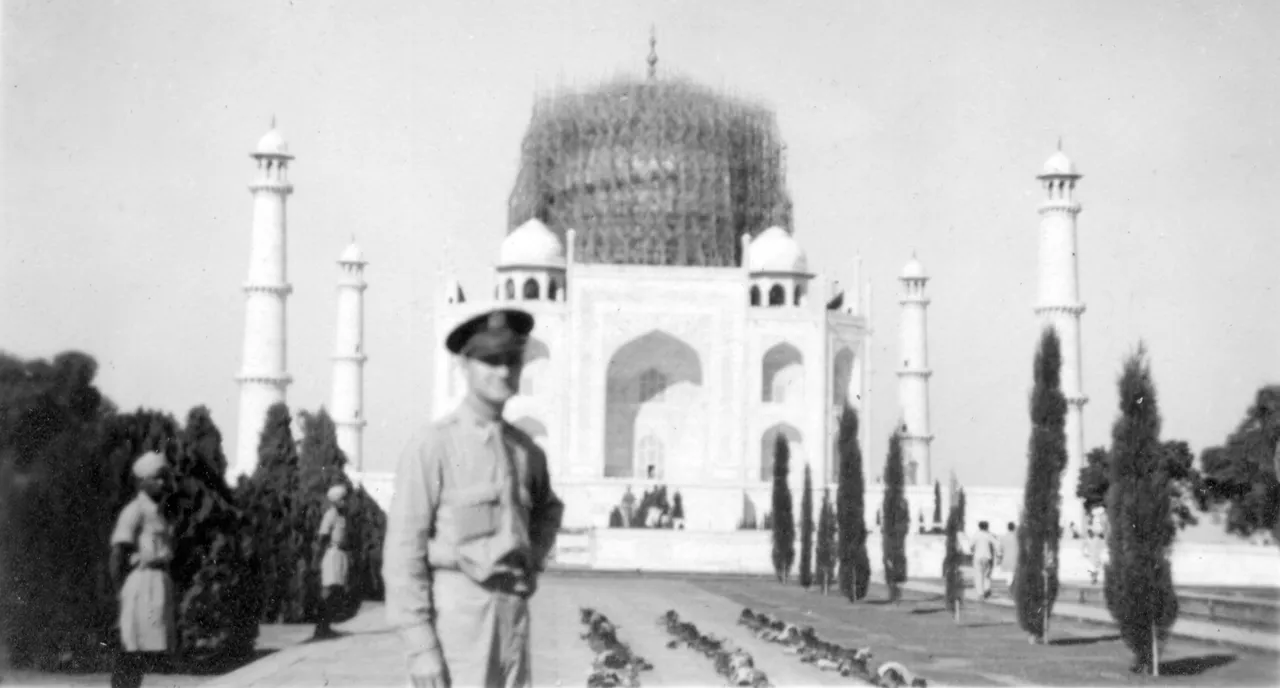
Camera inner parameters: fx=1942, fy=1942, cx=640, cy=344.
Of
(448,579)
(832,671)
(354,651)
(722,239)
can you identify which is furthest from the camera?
(722,239)

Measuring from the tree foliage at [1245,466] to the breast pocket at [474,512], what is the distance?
880 inches

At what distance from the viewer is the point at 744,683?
8.13 m

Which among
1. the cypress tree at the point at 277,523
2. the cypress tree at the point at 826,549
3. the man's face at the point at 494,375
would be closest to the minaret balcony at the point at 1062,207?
the cypress tree at the point at 826,549

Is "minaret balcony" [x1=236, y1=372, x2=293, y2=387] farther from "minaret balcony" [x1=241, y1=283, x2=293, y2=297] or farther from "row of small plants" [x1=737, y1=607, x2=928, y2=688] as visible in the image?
"row of small plants" [x1=737, y1=607, x2=928, y2=688]

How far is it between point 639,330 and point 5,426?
2957cm

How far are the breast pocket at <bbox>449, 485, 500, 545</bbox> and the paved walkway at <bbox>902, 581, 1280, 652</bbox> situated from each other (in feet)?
27.5

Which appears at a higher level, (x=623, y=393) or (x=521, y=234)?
(x=521, y=234)

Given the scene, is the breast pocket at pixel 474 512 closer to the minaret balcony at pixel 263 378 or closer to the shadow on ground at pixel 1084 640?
the shadow on ground at pixel 1084 640

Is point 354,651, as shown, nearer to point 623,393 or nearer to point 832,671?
point 832,671

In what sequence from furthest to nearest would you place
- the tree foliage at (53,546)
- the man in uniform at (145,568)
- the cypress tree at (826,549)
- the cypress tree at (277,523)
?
1. the cypress tree at (826,549)
2. the cypress tree at (277,523)
3. the tree foliage at (53,546)
4. the man in uniform at (145,568)

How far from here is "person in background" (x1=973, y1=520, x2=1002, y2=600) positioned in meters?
18.8

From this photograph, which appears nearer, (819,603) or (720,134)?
(819,603)

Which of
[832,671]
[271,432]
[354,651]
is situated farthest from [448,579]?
[271,432]

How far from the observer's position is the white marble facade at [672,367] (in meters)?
38.7
